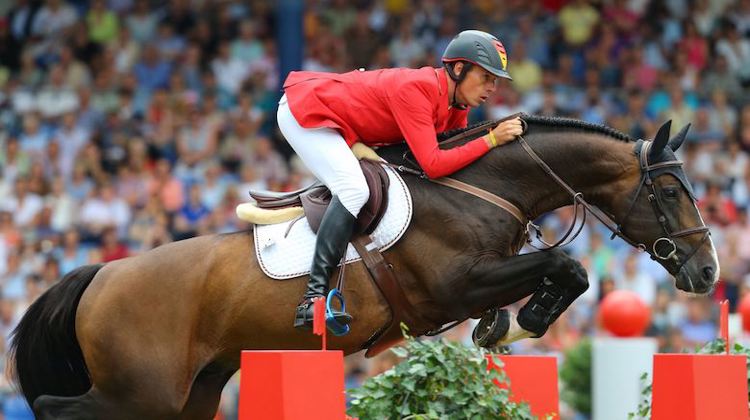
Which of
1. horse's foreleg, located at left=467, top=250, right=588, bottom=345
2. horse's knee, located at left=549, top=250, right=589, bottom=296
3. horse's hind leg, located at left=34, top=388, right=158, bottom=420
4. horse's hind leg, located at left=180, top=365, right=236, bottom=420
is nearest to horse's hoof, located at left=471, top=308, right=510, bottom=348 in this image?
horse's foreleg, located at left=467, top=250, right=588, bottom=345

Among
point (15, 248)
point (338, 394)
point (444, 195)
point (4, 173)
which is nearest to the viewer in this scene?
point (338, 394)

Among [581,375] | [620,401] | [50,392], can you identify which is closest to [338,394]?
[50,392]

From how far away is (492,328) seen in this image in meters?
6.05

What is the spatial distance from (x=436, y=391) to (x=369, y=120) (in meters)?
1.47

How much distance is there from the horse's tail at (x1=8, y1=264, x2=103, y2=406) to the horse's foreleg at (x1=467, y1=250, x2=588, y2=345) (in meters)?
2.09

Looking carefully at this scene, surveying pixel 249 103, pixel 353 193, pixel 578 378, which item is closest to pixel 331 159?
pixel 353 193

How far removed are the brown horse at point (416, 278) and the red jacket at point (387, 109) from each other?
0.51 ft

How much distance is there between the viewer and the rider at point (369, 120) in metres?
5.91

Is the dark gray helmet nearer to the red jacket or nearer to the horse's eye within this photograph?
the red jacket

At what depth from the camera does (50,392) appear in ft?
22.0

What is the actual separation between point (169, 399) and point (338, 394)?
1.63 metres

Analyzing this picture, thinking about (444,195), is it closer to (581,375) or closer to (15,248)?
(581,375)

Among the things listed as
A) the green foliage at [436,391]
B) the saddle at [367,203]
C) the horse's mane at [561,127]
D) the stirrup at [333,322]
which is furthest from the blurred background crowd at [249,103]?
the green foliage at [436,391]

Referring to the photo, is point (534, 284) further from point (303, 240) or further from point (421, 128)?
point (303, 240)
